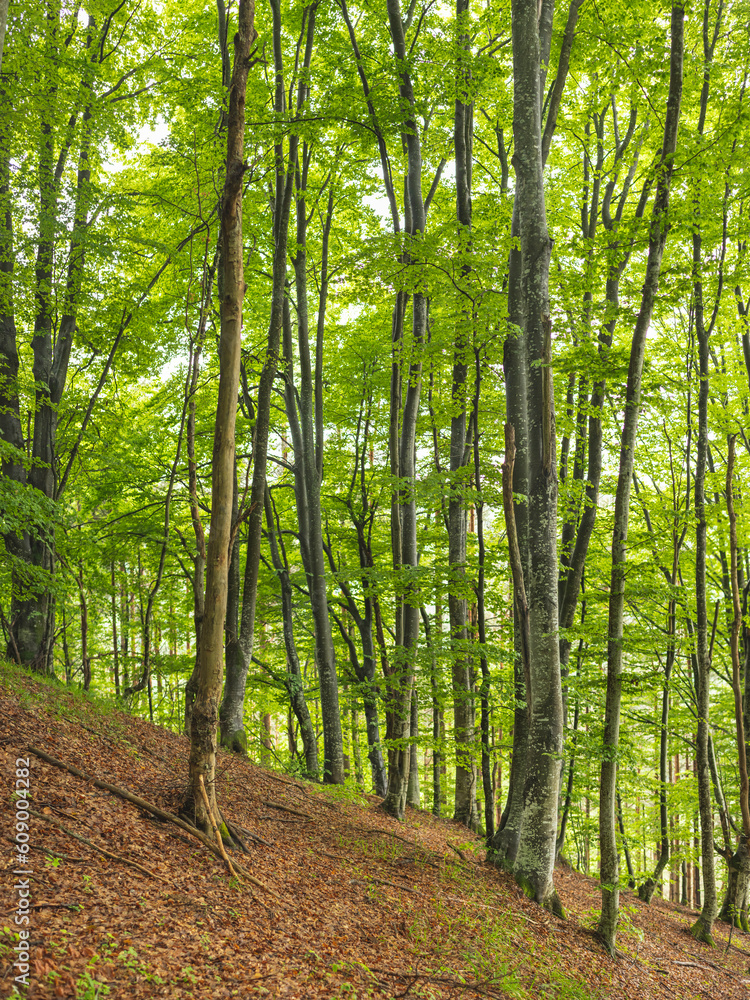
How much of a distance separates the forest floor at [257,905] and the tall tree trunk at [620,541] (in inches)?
27.2

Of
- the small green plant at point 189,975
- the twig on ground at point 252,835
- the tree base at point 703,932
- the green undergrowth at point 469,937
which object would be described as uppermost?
the small green plant at point 189,975

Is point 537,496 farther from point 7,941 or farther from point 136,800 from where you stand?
point 7,941

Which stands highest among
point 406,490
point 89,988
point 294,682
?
point 406,490

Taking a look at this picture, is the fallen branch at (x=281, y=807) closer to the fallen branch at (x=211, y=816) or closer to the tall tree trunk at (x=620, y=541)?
the fallen branch at (x=211, y=816)

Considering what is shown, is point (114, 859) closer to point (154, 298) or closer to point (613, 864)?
point (613, 864)

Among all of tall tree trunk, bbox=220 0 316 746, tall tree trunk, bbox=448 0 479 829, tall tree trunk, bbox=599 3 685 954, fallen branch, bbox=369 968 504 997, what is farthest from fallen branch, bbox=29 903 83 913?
tall tree trunk, bbox=220 0 316 746

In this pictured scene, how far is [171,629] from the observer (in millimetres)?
15914

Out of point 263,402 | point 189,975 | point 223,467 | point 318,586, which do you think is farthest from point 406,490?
point 189,975

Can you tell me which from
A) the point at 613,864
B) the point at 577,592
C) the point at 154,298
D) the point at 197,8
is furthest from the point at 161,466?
the point at 613,864

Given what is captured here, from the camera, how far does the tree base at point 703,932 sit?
9.84 m

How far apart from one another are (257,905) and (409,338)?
6.85 m

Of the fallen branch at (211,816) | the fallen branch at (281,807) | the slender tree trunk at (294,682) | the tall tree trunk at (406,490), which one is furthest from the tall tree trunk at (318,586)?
the fallen branch at (211,816)

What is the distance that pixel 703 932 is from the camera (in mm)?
10016

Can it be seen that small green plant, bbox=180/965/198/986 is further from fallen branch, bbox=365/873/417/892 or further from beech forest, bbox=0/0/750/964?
fallen branch, bbox=365/873/417/892
